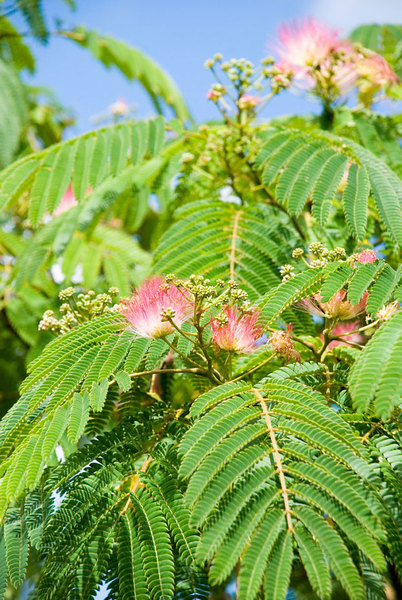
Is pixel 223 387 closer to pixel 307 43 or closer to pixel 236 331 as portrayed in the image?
pixel 236 331

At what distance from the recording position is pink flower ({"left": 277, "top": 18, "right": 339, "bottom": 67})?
3.49 m

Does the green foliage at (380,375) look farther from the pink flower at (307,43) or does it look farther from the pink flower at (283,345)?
the pink flower at (307,43)

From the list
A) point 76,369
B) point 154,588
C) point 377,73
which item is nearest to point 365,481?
point 154,588

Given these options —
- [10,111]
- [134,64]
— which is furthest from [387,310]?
[134,64]

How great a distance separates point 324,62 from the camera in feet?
11.4

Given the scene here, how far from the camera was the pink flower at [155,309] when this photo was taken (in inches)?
85.0

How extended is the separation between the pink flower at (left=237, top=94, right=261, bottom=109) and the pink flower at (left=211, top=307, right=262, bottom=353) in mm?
1386

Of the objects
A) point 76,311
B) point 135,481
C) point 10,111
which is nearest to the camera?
point 135,481

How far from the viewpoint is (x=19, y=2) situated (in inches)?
195

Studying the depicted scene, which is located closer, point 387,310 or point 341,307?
point 387,310

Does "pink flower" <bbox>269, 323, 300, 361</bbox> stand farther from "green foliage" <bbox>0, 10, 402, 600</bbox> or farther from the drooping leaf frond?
the drooping leaf frond

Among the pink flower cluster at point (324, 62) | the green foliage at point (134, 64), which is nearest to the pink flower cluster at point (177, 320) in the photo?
the pink flower cluster at point (324, 62)

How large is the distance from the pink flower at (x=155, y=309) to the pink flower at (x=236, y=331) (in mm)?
109

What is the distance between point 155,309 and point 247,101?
1485mm
